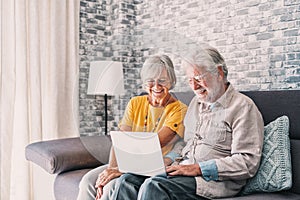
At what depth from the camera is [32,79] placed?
3559mm

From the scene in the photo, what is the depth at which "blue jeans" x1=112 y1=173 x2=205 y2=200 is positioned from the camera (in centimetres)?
202

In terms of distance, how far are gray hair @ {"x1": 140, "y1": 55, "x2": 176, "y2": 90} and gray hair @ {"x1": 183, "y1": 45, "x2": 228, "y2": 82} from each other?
0.29ft

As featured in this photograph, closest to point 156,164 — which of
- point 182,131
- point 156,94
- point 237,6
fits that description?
point 182,131

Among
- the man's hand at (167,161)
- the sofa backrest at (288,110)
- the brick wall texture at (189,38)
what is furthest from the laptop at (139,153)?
the sofa backrest at (288,110)

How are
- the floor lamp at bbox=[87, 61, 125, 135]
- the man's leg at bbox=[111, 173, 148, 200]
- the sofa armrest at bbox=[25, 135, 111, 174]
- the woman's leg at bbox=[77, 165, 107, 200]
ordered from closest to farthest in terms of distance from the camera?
the man's leg at bbox=[111, 173, 148, 200], the floor lamp at bbox=[87, 61, 125, 135], the woman's leg at bbox=[77, 165, 107, 200], the sofa armrest at bbox=[25, 135, 111, 174]

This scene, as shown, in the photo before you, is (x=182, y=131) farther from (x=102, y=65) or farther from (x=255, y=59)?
(x=255, y=59)

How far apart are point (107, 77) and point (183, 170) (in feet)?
1.98

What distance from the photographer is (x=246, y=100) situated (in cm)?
222

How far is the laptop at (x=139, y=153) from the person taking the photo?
2.04 m

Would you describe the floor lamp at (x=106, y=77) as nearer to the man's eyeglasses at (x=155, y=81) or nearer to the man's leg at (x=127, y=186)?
the man's eyeglasses at (x=155, y=81)

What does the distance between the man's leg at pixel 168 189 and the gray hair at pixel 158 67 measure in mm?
439

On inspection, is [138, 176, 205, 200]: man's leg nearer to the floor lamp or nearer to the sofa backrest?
the floor lamp

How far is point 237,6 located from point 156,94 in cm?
147

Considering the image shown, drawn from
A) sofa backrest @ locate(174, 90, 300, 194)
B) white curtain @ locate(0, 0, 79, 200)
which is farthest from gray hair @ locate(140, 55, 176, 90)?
white curtain @ locate(0, 0, 79, 200)
